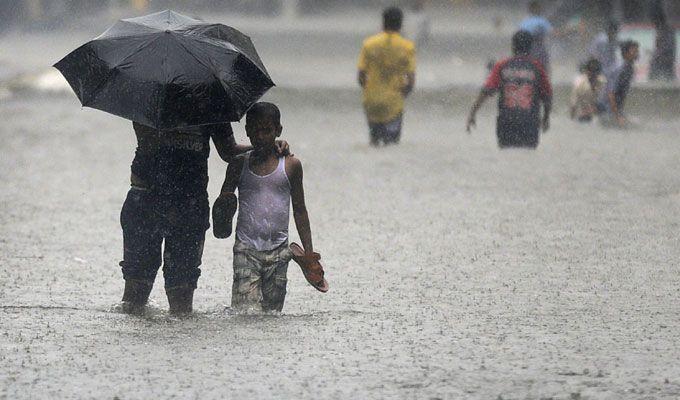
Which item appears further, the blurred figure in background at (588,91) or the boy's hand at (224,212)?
the blurred figure in background at (588,91)

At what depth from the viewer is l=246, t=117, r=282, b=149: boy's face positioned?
24.0 feet

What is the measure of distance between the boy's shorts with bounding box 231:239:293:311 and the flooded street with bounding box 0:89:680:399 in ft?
0.39

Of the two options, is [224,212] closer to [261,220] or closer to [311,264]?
[261,220]

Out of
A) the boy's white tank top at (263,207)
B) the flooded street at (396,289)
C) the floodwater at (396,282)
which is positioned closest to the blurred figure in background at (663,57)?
the floodwater at (396,282)

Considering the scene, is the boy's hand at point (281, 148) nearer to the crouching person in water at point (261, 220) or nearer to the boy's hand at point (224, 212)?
the crouching person in water at point (261, 220)

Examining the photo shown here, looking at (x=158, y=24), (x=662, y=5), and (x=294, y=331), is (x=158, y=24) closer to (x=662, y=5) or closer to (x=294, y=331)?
(x=294, y=331)

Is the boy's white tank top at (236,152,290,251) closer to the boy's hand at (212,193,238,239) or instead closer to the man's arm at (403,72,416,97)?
the boy's hand at (212,193,238,239)

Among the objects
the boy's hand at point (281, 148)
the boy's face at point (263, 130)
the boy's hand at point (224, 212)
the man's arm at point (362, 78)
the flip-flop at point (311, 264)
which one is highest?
the man's arm at point (362, 78)

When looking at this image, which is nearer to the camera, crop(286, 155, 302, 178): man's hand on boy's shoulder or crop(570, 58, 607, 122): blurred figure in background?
crop(286, 155, 302, 178): man's hand on boy's shoulder

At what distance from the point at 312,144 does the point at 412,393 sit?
11173 mm

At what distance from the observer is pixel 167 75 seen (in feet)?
23.4

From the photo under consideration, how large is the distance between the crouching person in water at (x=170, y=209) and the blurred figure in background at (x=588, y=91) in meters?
12.4

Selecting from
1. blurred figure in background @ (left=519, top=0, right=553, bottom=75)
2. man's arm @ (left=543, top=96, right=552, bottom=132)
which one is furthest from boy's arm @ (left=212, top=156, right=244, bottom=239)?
blurred figure in background @ (left=519, top=0, right=553, bottom=75)

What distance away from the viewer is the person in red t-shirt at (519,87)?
14562mm
